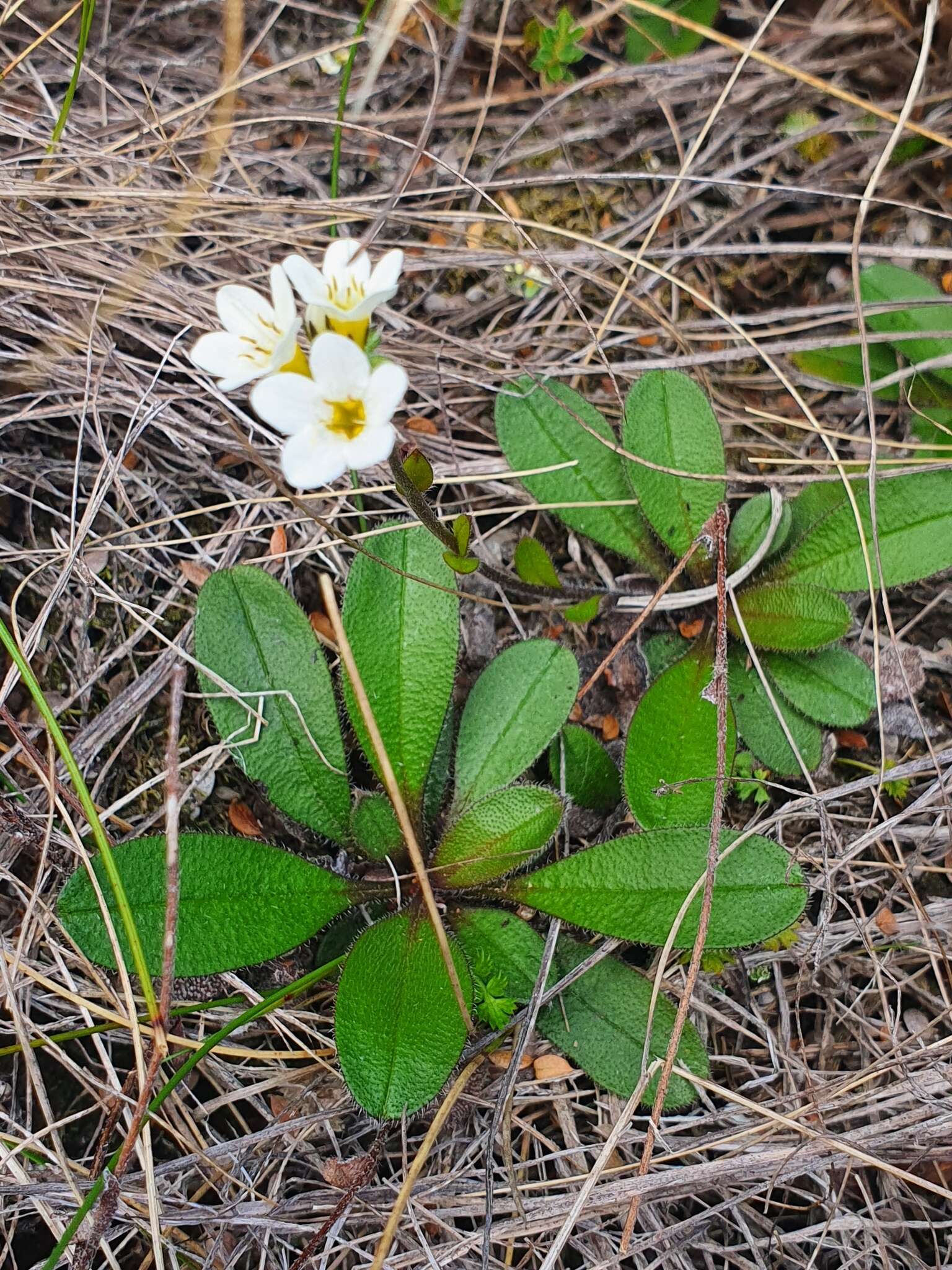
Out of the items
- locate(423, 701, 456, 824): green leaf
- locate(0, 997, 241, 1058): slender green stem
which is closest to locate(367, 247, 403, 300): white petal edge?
locate(423, 701, 456, 824): green leaf

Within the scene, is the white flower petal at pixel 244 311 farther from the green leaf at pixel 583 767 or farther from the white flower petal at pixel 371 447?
the green leaf at pixel 583 767

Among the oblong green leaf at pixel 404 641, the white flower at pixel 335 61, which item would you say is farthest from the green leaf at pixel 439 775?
the white flower at pixel 335 61

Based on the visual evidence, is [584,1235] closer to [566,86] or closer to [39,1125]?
[39,1125]

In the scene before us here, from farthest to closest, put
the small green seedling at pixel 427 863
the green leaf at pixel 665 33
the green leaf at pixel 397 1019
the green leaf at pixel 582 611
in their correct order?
1. the green leaf at pixel 665 33
2. the green leaf at pixel 582 611
3. the small green seedling at pixel 427 863
4. the green leaf at pixel 397 1019

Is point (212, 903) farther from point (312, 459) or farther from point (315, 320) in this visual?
point (315, 320)

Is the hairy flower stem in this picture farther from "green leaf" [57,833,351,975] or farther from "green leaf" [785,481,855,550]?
"green leaf" [57,833,351,975]

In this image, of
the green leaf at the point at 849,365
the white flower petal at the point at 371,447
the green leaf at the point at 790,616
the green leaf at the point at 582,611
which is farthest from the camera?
the green leaf at the point at 849,365

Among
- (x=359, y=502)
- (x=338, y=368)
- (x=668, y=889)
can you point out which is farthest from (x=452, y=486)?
(x=668, y=889)
